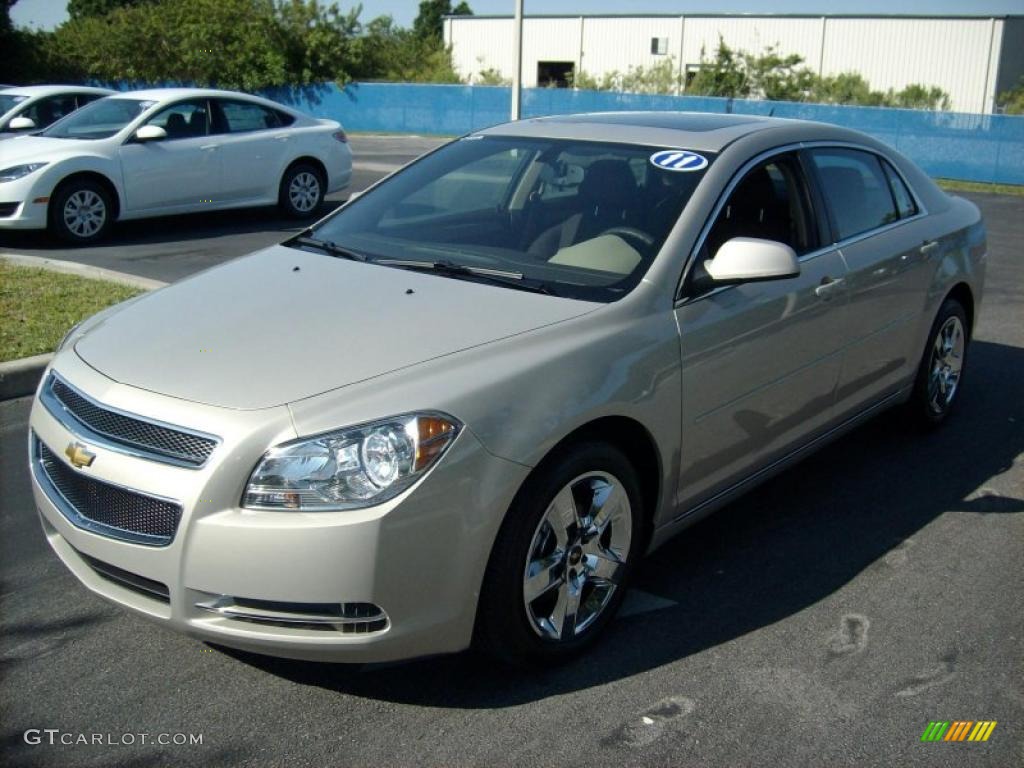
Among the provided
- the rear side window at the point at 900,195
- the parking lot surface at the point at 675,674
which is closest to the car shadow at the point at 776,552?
the parking lot surface at the point at 675,674

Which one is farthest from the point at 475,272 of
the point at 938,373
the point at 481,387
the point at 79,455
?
the point at 938,373

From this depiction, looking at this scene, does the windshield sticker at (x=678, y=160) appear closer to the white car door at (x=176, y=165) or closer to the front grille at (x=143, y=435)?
the front grille at (x=143, y=435)

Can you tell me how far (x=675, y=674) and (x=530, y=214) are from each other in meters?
1.92

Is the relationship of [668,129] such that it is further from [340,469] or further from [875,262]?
[340,469]

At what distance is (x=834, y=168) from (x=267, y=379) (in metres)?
3.03

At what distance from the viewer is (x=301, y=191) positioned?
1355cm

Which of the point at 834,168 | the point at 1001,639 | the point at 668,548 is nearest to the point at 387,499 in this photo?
the point at 668,548

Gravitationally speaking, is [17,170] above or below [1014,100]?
below

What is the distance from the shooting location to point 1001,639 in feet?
12.6

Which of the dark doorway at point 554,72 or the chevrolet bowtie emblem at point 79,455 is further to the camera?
the dark doorway at point 554,72

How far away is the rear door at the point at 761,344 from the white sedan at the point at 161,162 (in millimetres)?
8650

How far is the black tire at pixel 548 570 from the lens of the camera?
10.6 ft

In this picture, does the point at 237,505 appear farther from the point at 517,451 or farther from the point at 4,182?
the point at 4,182

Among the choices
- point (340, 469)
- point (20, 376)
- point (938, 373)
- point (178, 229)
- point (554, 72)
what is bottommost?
point (20, 376)
